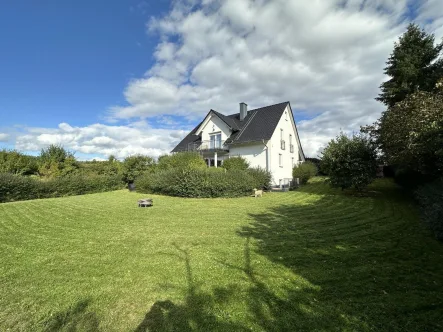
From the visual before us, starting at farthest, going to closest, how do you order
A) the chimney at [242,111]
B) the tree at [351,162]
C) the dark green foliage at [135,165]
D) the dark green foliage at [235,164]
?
the chimney at [242,111], the dark green foliage at [135,165], the dark green foliage at [235,164], the tree at [351,162]

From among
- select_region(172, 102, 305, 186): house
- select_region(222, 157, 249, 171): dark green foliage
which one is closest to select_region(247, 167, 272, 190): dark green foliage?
select_region(222, 157, 249, 171): dark green foliage

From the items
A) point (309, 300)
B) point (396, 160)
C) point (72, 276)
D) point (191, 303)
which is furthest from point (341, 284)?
point (396, 160)

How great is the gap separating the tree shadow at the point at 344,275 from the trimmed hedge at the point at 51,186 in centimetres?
1666

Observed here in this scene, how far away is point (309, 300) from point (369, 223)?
5.73 metres

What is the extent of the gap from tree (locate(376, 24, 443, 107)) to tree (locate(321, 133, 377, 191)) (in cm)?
625

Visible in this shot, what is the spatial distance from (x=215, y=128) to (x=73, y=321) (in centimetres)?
2352

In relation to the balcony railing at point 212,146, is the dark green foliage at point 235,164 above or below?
below

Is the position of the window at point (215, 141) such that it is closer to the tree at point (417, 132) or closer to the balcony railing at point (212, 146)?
the balcony railing at point (212, 146)

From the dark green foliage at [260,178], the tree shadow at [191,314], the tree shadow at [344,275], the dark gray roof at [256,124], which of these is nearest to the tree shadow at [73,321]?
the tree shadow at [191,314]

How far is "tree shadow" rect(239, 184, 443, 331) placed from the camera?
9.77 ft

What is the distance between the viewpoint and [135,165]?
23.2 meters

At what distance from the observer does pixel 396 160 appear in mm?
11469

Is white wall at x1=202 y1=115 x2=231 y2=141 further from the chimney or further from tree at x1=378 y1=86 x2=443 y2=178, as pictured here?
tree at x1=378 y1=86 x2=443 y2=178

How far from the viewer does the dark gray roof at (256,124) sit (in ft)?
73.0
